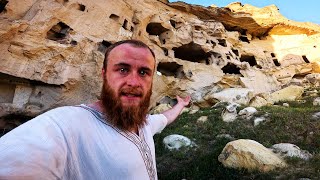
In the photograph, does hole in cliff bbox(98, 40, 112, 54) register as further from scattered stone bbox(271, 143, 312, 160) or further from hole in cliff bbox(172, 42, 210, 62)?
scattered stone bbox(271, 143, 312, 160)

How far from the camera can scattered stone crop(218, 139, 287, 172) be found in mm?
5605

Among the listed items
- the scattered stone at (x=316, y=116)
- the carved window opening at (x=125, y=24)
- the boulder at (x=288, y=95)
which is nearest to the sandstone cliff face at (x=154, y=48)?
the carved window opening at (x=125, y=24)

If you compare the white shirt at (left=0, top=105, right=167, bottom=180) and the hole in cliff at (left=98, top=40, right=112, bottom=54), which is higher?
the hole in cliff at (left=98, top=40, right=112, bottom=54)

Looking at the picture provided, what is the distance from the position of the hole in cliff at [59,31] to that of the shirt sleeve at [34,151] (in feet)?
45.5

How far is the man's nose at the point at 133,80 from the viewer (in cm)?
178

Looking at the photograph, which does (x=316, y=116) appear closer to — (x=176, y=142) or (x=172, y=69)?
(x=176, y=142)

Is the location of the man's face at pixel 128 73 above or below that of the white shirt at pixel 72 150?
above

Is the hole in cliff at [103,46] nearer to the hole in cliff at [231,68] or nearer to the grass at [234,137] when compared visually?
the grass at [234,137]

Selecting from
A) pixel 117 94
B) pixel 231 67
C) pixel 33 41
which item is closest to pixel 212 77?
pixel 231 67

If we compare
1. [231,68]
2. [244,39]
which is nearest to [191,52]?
[231,68]

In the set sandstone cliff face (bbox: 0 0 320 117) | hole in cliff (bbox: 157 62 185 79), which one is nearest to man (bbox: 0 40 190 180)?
sandstone cliff face (bbox: 0 0 320 117)

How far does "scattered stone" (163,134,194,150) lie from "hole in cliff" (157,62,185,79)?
35.8 feet

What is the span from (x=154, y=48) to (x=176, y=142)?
11008 mm

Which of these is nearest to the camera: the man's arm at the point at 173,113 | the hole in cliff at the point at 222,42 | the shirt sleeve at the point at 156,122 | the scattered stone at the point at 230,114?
the shirt sleeve at the point at 156,122
